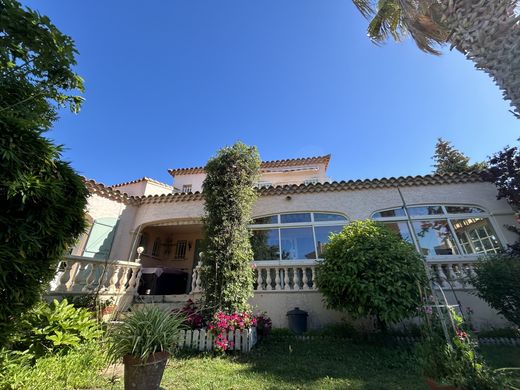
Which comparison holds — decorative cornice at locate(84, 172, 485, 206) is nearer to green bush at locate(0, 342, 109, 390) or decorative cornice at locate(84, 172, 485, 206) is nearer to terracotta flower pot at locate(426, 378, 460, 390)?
green bush at locate(0, 342, 109, 390)

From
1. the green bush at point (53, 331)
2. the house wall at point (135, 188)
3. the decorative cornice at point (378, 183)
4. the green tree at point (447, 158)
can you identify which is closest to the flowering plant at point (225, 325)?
the green bush at point (53, 331)

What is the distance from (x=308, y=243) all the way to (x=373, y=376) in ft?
15.4

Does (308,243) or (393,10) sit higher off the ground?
(393,10)

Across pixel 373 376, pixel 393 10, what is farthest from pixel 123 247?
pixel 393 10

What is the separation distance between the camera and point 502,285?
539cm

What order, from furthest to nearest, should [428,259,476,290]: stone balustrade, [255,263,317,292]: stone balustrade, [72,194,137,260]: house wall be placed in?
[72,194,137,260]: house wall
[255,263,317,292]: stone balustrade
[428,259,476,290]: stone balustrade

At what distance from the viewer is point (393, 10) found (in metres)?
6.78

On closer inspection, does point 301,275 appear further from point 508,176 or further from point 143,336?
point 508,176

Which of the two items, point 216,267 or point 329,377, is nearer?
point 329,377

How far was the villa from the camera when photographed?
6.79m

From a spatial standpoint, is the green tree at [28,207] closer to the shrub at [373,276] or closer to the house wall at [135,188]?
the shrub at [373,276]

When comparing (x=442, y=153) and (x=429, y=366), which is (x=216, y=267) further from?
(x=442, y=153)

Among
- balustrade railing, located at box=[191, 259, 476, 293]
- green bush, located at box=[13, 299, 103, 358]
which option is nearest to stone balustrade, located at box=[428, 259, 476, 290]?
balustrade railing, located at box=[191, 259, 476, 293]

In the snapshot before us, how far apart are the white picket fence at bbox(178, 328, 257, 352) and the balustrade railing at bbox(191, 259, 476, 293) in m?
1.79
